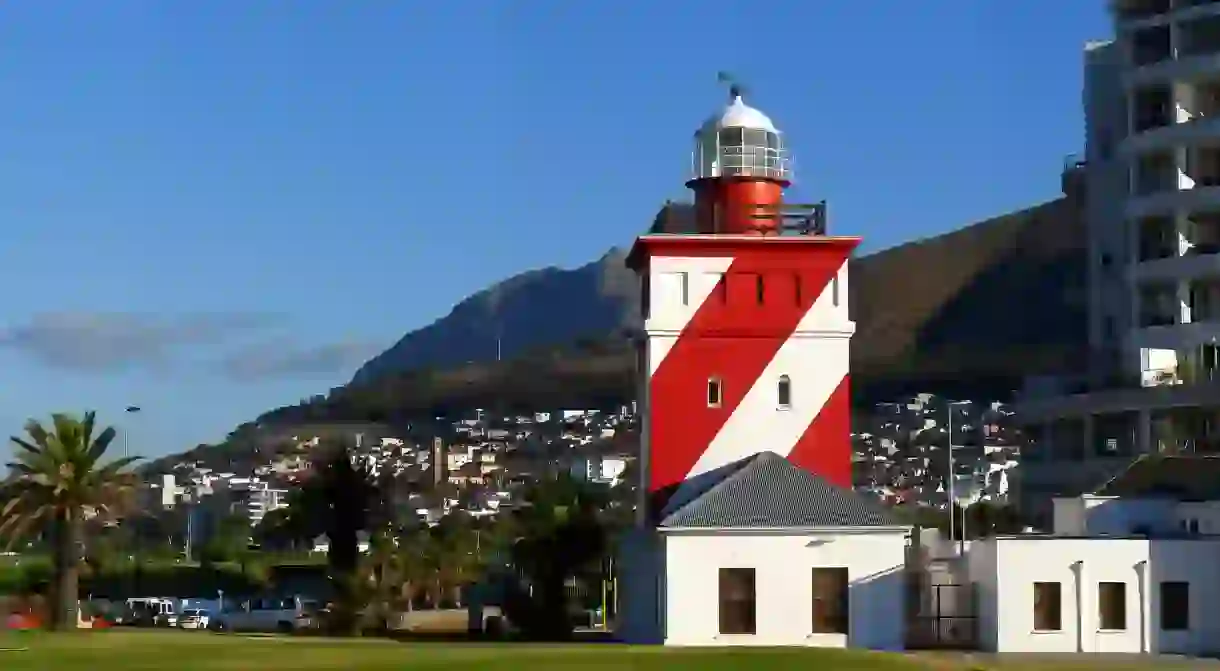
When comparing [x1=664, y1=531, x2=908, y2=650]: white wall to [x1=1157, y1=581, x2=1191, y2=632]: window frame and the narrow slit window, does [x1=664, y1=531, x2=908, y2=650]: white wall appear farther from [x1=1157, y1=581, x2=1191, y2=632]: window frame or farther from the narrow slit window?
the narrow slit window

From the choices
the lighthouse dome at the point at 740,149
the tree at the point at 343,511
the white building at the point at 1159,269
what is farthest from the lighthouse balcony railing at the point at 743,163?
the white building at the point at 1159,269

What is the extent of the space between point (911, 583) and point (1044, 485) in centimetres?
3749

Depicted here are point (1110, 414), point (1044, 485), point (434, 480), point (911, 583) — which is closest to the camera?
point (911, 583)

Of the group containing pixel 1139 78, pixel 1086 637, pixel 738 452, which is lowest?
pixel 1086 637

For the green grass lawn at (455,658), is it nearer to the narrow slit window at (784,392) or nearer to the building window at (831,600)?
the building window at (831,600)

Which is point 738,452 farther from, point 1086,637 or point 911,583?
point 1086,637

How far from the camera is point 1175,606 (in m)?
44.8

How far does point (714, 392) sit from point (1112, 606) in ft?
37.4

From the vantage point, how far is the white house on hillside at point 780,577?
45.3 m

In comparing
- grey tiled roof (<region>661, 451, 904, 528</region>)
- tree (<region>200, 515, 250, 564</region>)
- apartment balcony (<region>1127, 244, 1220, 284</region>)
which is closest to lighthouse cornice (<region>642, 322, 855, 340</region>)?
grey tiled roof (<region>661, 451, 904, 528</region>)

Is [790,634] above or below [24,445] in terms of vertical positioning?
below

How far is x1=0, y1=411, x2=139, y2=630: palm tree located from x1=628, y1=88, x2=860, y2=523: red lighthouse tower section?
19342mm

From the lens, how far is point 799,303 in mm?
51031

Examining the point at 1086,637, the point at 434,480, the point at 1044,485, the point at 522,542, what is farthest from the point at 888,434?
the point at 1086,637
